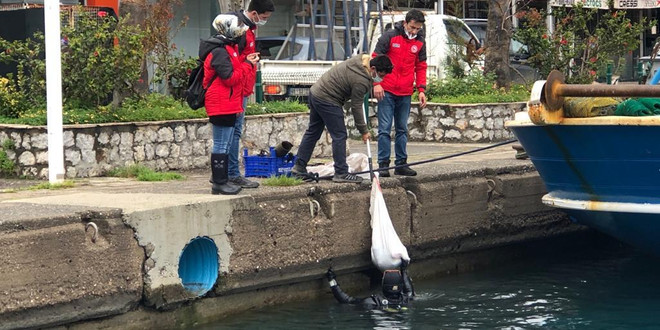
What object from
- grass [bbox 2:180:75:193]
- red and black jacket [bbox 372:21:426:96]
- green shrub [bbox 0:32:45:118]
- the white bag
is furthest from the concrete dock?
green shrub [bbox 0:32:45:118]

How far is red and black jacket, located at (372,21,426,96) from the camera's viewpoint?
1149 centimetres

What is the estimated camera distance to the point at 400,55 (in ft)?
37.7

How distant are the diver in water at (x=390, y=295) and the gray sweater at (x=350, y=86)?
1391 mm

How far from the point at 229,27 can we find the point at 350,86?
1.50m

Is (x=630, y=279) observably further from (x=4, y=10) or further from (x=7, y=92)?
(x=4, y=10)


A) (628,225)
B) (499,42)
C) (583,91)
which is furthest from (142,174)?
(499,42)

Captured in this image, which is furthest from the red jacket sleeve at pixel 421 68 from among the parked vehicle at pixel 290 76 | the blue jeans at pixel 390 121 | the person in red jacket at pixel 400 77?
the parked vehicle at pixel 290 76

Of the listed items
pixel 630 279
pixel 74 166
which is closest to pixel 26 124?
pixel 74 166

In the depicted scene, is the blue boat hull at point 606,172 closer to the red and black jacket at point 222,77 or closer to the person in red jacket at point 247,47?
the person in red jacket at point 247,47

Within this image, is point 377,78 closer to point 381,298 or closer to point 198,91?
point 198,91

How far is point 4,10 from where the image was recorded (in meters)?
15.6

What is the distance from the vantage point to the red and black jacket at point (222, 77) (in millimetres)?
9828

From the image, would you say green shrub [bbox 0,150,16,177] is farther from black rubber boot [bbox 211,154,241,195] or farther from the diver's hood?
the diver's hood

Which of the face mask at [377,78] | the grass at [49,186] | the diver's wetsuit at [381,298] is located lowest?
the diver's wetsuit at [381,298]
